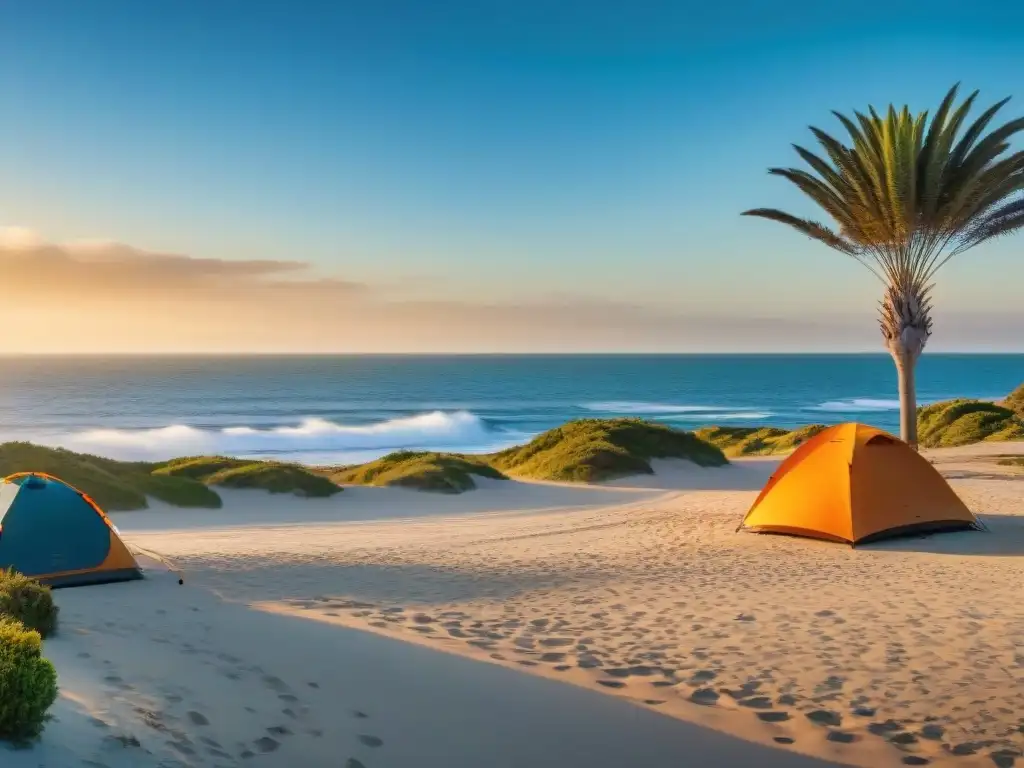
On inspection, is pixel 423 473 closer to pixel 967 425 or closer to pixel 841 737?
pixel 841 737

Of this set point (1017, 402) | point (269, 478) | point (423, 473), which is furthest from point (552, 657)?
point (1017, 402)

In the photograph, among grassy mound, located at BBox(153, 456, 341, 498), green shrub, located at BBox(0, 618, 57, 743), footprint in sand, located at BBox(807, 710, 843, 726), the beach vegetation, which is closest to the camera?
green shrub, located at BBox(0, 618, 57, 743)

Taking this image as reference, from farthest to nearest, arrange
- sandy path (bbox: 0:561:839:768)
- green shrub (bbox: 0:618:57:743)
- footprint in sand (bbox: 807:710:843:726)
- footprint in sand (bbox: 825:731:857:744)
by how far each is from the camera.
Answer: footprint in sand (bbox: 807:710:843:726)
footprint in sand (bbox: 825:731:857:744)
sandy path (bbox: 0:561:839:768)
green shrub (bbox: 0:618:57:743)

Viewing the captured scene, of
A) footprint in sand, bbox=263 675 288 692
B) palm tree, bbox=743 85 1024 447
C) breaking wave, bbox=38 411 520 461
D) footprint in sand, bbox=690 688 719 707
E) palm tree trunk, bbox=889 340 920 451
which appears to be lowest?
breaking wave, bbox=38 411 520 461

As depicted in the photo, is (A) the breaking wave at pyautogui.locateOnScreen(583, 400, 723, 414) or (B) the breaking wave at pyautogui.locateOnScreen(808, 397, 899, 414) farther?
(A) the breaking wave at pyautogui.locateOnScreen(583, 400, 723, 414)

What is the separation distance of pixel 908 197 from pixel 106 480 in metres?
21.4

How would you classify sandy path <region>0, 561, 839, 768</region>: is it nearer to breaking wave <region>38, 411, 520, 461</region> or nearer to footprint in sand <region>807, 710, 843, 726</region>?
footprint in sand <region>807, 710, 843, 726</region>

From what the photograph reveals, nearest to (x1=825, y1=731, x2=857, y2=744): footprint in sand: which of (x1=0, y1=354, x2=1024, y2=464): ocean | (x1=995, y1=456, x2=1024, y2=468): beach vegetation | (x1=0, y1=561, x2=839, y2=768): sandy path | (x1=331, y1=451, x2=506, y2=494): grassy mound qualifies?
(x1=0, y1=561, x2=839, y2=768): sandy path

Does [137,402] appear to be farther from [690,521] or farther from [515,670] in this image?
[515,670]

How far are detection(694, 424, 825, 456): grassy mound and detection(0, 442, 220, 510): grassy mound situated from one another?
73.0 feet

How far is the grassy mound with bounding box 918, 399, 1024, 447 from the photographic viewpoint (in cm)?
3225

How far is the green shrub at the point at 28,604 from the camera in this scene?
6395 mm

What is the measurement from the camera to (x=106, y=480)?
64.2 feet

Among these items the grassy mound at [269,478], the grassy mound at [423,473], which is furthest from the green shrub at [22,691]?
the grassy mound at [423,473]
